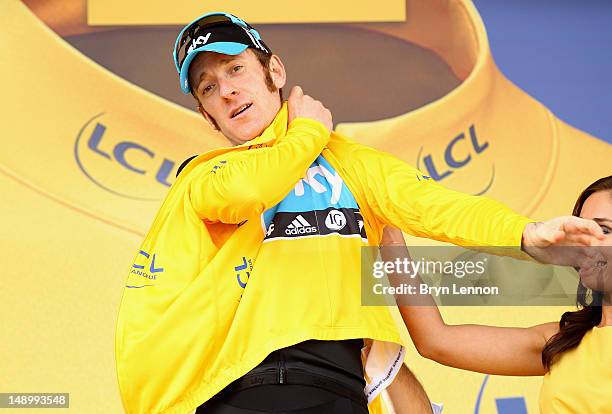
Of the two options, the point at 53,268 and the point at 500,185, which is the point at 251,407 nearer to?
the point at 53,268

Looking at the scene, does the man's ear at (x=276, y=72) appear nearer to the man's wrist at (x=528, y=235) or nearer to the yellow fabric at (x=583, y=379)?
the man's wrist at (x=528, y=235)

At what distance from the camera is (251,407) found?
5.08 feet

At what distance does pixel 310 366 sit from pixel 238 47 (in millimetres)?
642

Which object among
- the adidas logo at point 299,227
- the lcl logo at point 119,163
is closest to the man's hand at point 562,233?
the adidas logo at point 299,227

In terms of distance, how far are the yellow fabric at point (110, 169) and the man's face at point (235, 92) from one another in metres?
1.11

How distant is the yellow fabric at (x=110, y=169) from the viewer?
9.09 feet

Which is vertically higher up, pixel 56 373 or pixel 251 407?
pixel 56 373

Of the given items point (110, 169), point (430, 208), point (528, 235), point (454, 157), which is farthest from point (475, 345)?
point (110, 169)

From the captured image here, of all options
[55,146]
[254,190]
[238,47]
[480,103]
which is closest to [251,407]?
[254,190]

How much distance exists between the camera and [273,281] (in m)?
1.59

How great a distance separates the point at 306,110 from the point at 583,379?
0.74 metres

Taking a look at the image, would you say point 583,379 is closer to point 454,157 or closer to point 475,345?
point 475,345

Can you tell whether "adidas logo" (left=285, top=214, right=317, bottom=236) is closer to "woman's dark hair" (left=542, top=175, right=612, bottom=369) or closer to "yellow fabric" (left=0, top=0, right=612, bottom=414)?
"woman's dark hair" (left=542, top=175, right=612, bottom=369)

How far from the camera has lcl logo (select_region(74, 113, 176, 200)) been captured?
9.43ft
